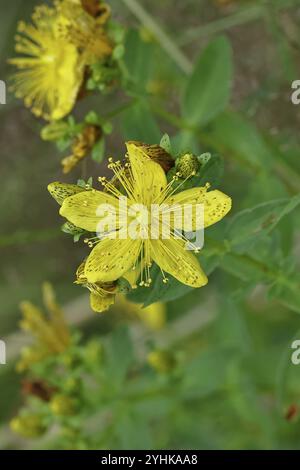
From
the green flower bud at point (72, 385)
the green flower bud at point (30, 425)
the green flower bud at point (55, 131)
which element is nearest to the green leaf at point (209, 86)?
the green flower bud at point (55, 131)

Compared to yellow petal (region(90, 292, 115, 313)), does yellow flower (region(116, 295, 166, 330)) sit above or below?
above

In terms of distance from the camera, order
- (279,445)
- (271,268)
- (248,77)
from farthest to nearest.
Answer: (248,77) → (279,445) → (271,268)

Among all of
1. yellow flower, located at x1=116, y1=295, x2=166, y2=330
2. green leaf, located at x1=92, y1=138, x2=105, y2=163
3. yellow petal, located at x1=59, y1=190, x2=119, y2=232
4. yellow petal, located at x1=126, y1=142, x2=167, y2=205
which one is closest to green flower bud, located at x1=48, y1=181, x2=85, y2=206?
yellow petal, located at x1=59, y1=190, x2=119, y2=232

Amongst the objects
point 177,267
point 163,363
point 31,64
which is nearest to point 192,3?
point 31,64

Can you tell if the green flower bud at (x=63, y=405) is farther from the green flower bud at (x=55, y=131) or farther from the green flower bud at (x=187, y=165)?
the green flower bud at (x=187, y=165)

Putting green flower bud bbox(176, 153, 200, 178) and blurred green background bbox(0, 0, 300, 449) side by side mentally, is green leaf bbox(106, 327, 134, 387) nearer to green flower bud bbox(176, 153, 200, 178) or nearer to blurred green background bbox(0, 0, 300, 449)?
blurred green background bbox(0, 0, 300, 449)

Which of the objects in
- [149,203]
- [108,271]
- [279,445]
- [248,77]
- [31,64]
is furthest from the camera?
[248,77]

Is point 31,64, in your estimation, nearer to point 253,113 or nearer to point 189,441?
point 253,113
